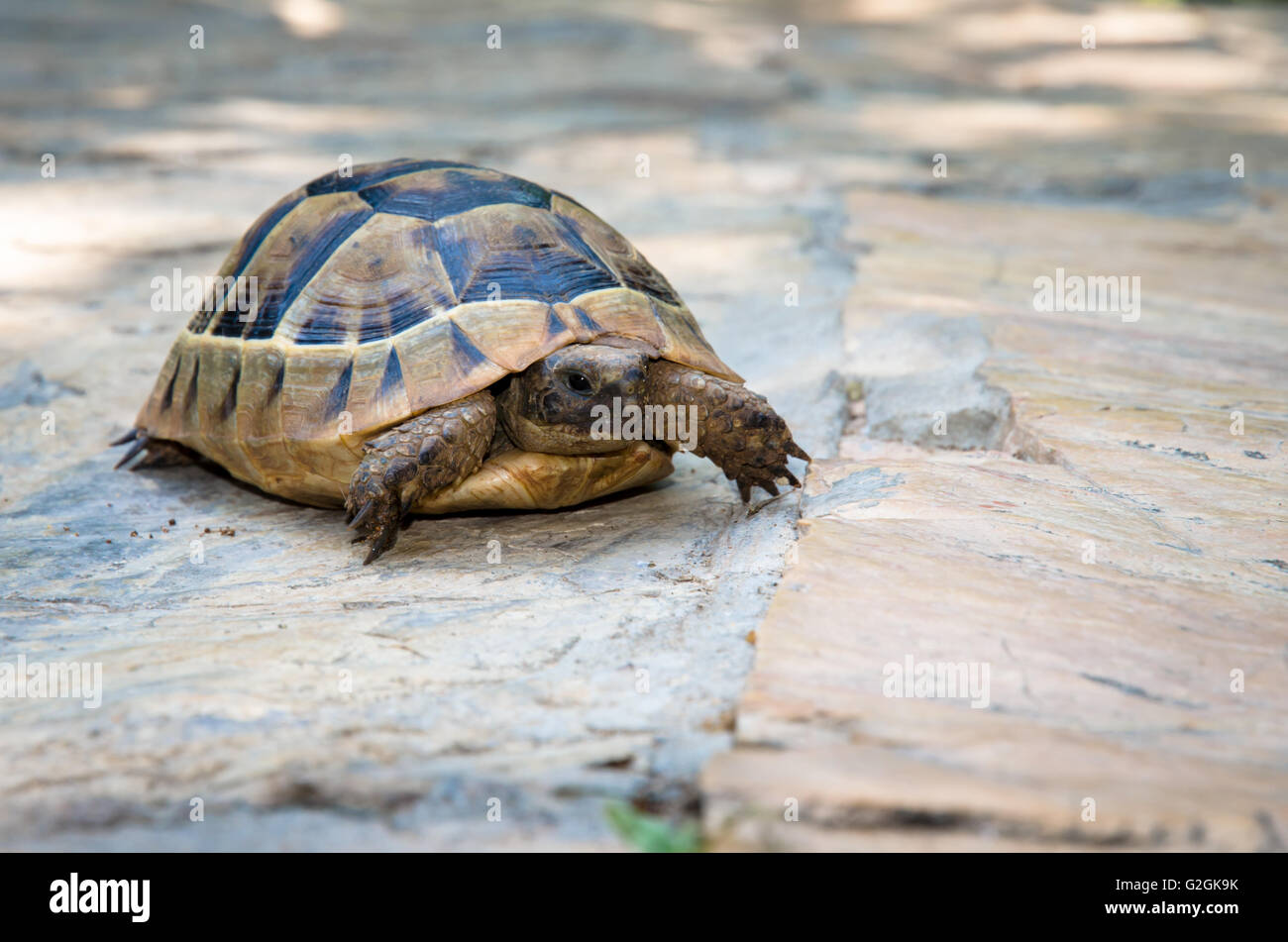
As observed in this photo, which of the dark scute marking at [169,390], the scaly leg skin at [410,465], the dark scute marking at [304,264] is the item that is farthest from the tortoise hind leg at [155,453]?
the scaly leg skin at [410,465]

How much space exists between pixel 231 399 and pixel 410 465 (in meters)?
0.77

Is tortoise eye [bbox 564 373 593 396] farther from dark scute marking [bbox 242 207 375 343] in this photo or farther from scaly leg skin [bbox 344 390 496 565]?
dark scute marking [bbox 242 207 375 343]

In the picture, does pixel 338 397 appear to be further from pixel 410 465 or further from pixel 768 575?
pixel 768 575

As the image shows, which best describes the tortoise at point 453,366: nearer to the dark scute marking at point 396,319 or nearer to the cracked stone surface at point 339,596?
the dark scute marking at point 396,319

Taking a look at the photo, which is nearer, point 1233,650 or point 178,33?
point 1233,650

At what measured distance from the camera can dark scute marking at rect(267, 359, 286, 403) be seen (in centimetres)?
303

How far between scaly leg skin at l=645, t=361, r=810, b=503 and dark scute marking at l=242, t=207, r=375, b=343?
0.95 meters

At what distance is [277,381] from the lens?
3043mm

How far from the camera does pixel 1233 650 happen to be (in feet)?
6.79

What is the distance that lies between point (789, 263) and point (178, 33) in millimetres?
9528

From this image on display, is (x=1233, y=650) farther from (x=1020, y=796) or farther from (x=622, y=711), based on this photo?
(x=622, y=711)
